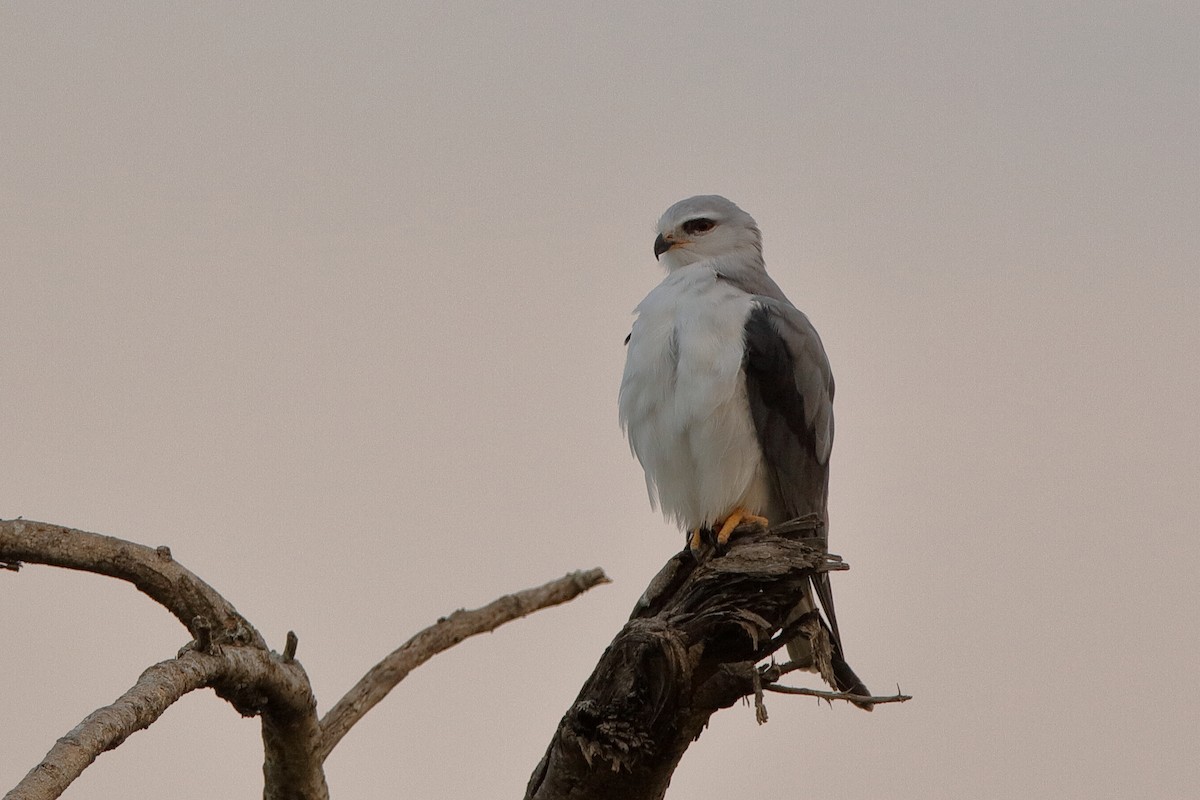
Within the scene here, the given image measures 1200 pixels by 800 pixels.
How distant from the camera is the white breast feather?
19.4 ft

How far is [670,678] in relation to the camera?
4250 millimetres

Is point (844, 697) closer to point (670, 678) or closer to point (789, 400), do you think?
point (670, 678)

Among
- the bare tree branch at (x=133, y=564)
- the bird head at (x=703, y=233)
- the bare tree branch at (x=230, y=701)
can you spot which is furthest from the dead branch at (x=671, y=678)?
the bird head at (x=703, y=233)

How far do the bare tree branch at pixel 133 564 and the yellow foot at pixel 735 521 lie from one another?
229 cm

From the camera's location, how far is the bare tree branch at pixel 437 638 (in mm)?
5246

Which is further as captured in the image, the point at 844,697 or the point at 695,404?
the point at 695,404

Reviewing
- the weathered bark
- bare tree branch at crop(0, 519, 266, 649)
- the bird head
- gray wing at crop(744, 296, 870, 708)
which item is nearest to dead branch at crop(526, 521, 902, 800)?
the weathered bark

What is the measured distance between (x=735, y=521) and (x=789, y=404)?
602mm

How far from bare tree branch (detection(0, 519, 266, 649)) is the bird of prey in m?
2.12

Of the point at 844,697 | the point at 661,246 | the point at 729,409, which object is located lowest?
the point at 844,697

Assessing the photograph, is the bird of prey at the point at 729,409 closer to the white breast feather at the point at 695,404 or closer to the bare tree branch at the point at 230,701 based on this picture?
the white breast feather at the point at 695,404

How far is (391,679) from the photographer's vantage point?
17.8 feet

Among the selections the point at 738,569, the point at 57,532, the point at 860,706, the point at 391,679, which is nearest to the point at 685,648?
the point at 738,569

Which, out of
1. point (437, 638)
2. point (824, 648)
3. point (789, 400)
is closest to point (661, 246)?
point (789, 400)
